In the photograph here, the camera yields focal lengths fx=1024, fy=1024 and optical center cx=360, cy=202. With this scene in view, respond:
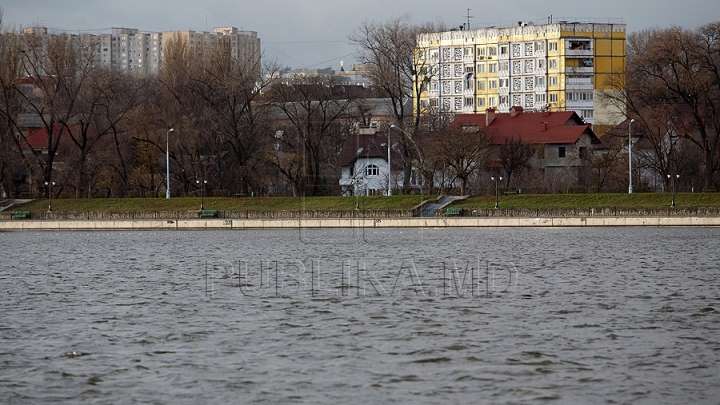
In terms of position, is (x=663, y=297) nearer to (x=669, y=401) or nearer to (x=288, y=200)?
(x=669, y=401)

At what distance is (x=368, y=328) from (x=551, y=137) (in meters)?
A: 65.8

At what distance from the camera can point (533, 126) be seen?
8875 centimetres

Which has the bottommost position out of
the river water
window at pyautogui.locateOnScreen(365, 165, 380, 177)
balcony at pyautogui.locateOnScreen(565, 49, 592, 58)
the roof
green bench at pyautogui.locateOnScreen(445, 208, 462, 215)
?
the river water

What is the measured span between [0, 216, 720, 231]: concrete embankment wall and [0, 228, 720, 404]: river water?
1741cm

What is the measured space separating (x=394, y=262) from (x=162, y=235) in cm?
2657

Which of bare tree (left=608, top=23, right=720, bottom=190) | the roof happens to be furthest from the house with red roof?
bare tree (left=608, top=23, right=720, bottom=190)

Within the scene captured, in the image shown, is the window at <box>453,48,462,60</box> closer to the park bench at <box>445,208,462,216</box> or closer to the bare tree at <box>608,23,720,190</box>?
the bare tree at <box>608,23,720,190</box>

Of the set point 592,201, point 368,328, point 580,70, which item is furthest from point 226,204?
point 580,70

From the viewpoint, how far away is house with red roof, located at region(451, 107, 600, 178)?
83.5 m

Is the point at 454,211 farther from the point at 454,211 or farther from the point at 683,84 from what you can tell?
the point at 683,84

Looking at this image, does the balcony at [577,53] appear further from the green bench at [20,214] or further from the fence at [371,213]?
the green bench at [20,214]

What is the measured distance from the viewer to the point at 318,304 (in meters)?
25.7

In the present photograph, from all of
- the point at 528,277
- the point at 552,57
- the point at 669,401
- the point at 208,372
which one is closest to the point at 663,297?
the point at 528,277

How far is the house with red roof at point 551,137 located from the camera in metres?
83.5
